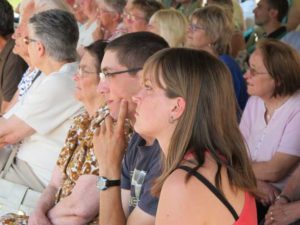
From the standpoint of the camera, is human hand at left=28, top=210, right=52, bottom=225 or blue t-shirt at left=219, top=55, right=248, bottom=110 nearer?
human hand at left=28, top=210, right=52, bottom=225

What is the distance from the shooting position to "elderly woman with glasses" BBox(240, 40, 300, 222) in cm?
280

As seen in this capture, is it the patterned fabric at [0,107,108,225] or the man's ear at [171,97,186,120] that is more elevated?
the man's ear at [171,97,186,120]

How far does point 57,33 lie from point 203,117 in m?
1.72

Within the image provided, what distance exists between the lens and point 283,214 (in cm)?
251

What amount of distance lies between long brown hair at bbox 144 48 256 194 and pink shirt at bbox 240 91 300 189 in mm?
1158

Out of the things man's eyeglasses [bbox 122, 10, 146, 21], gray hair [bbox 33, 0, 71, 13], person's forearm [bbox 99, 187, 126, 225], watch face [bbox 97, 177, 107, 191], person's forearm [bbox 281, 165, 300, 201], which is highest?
watch face [bbox 97, 177, 107, 191]

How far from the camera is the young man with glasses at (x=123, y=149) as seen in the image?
1992 mm

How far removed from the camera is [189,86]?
65.0 inches

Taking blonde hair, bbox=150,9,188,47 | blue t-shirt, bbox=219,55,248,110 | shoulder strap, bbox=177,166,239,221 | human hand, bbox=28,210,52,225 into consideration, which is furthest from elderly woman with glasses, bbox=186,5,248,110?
shoulder strap, bbox=177,166,239,221

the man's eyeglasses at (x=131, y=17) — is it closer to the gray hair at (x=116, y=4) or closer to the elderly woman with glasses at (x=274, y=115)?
the gray hair at (x=116, y=4)

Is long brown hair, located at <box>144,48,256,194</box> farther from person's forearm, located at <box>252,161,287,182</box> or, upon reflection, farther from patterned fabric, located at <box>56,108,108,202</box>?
person's forearm, located at <box>252,161,287,182</box>

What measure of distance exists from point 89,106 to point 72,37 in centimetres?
70

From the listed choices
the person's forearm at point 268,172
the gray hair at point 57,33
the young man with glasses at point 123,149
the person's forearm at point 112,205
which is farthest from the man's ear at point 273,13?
the person's forearm at point 112,205

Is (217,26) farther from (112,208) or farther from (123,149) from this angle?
(112,208)
